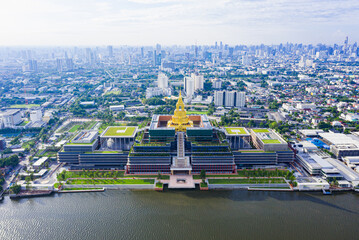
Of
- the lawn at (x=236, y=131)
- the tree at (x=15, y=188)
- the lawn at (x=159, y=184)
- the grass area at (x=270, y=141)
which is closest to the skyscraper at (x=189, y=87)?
the lawn at (x=236, y=131)

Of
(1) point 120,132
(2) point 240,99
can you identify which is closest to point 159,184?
(1) point 120,132

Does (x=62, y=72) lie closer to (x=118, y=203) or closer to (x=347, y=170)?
(x=118, y=203)

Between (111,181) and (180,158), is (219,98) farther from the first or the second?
(111,181)

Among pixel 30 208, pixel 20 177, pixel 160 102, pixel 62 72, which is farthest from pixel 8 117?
pixel 62 72

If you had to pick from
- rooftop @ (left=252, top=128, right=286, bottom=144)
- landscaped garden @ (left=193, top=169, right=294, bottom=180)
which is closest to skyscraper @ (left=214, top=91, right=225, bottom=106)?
rooftop @ (left=252, top=128, right=286, bottom=144)

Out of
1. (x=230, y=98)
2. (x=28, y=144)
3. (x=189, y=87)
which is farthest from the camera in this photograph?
(x=189, y=87)

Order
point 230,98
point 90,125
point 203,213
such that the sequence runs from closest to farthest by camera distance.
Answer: point 203,213, point 90,125, point 230,98

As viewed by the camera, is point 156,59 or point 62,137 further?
point 156,59

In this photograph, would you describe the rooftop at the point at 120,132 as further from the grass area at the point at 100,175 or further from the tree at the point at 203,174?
the tree at the point at 203,174
